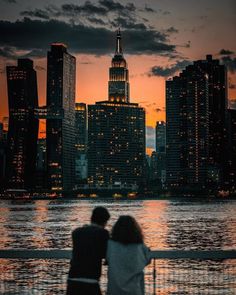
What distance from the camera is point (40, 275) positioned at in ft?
86.2

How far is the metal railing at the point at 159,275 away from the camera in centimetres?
1260

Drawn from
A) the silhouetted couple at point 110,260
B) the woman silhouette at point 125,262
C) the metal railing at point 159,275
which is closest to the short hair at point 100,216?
the silhouetted couple at point 110,260

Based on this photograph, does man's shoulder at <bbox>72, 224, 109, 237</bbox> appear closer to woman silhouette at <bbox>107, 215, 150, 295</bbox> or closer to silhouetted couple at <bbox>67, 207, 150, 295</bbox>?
silhouetted couple at <bbox>67, 207, 150, 295</bbox>

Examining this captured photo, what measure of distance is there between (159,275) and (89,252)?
18312 millimetres

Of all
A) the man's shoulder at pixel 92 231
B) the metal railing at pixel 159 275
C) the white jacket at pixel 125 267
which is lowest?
the metal railing at pixel 159 275

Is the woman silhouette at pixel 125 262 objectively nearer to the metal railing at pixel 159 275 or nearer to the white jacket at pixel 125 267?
the white jacket at pixel 125 267

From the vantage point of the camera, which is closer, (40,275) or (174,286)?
(174,286)

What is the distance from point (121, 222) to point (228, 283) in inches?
597

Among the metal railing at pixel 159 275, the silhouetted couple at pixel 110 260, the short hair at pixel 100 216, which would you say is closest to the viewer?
the silhouetted couple at pixel 110 260

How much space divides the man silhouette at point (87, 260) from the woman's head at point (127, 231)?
0.67 feet

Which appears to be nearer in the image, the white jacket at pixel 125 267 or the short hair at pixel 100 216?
the white jacket at pixel 125 267

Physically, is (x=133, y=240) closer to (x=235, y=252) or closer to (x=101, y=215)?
(x=101, y=215)

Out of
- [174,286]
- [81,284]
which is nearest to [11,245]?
[174,286]

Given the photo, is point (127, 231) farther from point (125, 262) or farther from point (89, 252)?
point (89, 252)
